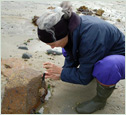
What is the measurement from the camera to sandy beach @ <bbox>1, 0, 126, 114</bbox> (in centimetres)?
224

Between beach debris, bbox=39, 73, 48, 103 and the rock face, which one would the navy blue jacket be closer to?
beach debris, bbox=39, 73, 48, 103

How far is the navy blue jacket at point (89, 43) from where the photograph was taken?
1.84 metres

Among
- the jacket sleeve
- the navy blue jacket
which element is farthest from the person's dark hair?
the jacket sleeve

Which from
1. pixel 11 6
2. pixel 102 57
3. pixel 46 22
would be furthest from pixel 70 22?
pixel 11 6

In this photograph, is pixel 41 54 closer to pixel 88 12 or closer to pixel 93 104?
pixel 93 104

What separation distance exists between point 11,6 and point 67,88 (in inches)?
198

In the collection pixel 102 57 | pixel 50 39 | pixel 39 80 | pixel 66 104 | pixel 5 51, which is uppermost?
pixel 50 39

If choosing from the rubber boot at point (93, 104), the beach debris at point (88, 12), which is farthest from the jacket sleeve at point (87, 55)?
the beach debris at point (88, 12)

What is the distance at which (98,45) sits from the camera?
183cm

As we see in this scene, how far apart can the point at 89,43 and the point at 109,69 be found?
36 centimetres

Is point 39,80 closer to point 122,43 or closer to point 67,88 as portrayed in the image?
point 67,88

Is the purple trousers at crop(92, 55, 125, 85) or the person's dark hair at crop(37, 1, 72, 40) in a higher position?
the person's dark hair at crop(37, 1, 72, 40)

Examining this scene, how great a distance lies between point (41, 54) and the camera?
3402mm

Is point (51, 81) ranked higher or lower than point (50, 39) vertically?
lower
